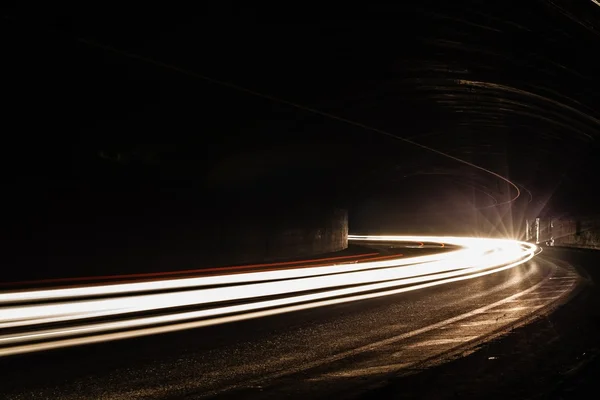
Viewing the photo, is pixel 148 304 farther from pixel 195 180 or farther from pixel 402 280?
pixel 402 280

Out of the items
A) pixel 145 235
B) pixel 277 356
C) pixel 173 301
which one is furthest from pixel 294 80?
pixel 277 356

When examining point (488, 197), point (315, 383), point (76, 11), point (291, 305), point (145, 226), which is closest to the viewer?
point (315, 383)

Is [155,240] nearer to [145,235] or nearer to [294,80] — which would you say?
[145,235]

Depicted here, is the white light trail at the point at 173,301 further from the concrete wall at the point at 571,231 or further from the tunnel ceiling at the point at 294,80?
the concrete wall at the point at 571,231

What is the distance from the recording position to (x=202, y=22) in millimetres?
9609

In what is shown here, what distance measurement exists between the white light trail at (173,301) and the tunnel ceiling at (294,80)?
3943 millimetres

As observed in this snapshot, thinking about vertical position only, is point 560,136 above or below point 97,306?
above

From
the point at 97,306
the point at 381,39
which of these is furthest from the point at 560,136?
the point at 97,306

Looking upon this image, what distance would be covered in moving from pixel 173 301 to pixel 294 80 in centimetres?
567

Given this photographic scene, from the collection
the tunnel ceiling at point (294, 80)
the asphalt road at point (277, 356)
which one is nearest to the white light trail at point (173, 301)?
the asphalt road at point (277, 356)

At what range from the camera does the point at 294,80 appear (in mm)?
13008

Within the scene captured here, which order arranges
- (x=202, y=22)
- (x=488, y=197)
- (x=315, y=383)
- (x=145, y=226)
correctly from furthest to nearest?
(x=488, y=197)
(x=145, y=226)
(x=202, y=22)
(x=315, y=383)

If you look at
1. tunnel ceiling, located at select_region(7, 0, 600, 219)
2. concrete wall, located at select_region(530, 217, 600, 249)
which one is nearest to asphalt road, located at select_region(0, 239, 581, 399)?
tunnel ceiling, located at select_region(7, 0, 600, 219)

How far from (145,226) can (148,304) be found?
5684mm
